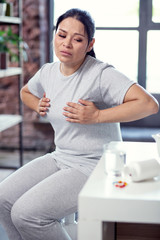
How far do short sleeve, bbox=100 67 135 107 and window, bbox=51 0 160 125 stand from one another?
2.34 meters

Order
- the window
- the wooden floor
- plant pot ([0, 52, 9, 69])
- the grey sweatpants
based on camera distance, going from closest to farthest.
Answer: the grey sweatpants → plant pot ([0, 52, 9, 69]) → the wooden floor → the window

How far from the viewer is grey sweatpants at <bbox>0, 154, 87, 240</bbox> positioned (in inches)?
60.2

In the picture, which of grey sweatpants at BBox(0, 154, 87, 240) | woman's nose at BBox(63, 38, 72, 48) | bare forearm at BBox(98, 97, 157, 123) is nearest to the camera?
grey sweatpants at BBox(0, 154, 87, 240)

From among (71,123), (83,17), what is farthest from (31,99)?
(83,17)

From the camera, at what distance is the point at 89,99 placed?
1.74 m

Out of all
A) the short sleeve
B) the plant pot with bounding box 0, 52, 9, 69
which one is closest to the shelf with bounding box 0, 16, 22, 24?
the plant pot with bounding box 0, 52, 9, 69

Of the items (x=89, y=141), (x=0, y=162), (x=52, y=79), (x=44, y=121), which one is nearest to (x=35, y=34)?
(x=44, y=121)

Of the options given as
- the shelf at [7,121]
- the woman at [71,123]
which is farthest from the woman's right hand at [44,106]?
the shelf at [7,121]

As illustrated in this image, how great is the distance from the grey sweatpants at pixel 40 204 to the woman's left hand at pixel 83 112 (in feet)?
0.66

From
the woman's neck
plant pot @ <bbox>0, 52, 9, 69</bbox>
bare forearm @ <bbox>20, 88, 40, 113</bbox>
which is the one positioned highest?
the woman's neck

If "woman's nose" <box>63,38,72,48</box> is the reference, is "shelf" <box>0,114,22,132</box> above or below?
below

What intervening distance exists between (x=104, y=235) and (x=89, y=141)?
23.3 inches

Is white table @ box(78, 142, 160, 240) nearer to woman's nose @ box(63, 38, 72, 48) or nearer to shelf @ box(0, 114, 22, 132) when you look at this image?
woman's nose @ box(63, 38, 72, 48)

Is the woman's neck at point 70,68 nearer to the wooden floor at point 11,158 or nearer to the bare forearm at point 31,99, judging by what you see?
the bare forearm at point 31,99
